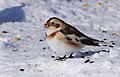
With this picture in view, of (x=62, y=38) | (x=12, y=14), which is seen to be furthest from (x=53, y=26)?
(x=12, y=14)

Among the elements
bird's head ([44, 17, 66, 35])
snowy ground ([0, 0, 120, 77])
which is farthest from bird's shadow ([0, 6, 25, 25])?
bird's head ([44, 17, 66, 35])

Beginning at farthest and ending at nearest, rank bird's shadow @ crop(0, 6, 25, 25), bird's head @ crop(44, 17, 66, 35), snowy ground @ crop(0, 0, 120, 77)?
bird's shadow @ crop(0, 6, 25, 25), bird's head @ crop(44, 17, 66, 35), snowy ground @ crop(0, 0, 120, 77)

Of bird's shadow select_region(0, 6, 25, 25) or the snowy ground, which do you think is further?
bird's shadow select_region(0, 6, 25, 25)

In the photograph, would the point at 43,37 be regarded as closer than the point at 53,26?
No

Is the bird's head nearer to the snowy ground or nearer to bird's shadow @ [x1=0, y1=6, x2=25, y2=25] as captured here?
the snowy ground

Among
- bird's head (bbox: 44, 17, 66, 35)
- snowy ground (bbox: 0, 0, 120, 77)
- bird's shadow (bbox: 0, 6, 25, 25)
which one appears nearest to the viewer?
snowy ground (bbox: 0, 0, 120, 77)

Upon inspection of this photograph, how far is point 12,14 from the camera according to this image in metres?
9.26

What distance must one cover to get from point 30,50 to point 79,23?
234 cm

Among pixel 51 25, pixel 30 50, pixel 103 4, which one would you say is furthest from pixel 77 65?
pixel 103 4

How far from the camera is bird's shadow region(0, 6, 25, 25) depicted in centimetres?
896

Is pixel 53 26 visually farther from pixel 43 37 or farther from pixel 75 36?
pixel 43 37

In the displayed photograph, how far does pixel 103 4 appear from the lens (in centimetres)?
1018

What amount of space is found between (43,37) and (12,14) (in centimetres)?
168

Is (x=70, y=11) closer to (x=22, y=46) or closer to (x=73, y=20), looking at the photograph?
(x=73, y=20)
